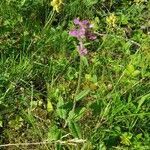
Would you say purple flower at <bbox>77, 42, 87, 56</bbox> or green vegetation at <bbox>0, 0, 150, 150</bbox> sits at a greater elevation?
purple flower at <bbox>77, 42, 87, 56</bbox>

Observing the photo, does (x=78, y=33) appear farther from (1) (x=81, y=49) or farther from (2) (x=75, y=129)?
(2) (x=75, y=129)

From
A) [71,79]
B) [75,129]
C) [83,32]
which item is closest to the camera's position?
[83,32]

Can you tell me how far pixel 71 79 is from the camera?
293cm

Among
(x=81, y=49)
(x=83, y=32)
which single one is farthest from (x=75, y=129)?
(x=83, y=32)

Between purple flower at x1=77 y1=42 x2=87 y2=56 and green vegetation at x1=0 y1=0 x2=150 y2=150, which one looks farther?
green vegetation at x1=0 y1=0 x2=150 y2=150

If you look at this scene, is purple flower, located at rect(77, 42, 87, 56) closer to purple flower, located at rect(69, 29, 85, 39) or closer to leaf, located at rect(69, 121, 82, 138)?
purple flower, located at rect(69, 29, 85, 39)

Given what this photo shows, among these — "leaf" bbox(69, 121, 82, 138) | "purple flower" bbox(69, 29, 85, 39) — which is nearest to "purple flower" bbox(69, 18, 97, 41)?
"purple flower" bbox(69, 29, 85, 39)

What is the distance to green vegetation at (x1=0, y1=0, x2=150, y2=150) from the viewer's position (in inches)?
99.6

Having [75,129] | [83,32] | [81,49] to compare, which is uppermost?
[83,32]

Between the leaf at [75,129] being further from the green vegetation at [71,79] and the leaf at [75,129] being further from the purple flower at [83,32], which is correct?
the purple flower at [83,32]

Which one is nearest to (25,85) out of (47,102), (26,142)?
(47,102)

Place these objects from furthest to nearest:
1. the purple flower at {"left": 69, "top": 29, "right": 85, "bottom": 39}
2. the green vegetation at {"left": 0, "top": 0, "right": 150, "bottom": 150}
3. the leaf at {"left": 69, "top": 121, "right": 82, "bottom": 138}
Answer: the green vegetation at {"left": 0, "top": 0, "right": 150, "bottom": 150} → the leaf at {"left": 69, "top": 121, "right": 82, "bottom": 138} → the purple flower at {"left": 69, "top": 29, "right": 85, "bottom": 39}

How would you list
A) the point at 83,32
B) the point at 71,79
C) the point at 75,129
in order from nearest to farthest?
the point at 83,32
the point at 75,129
the point at 71,79

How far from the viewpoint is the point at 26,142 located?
2.57 m
